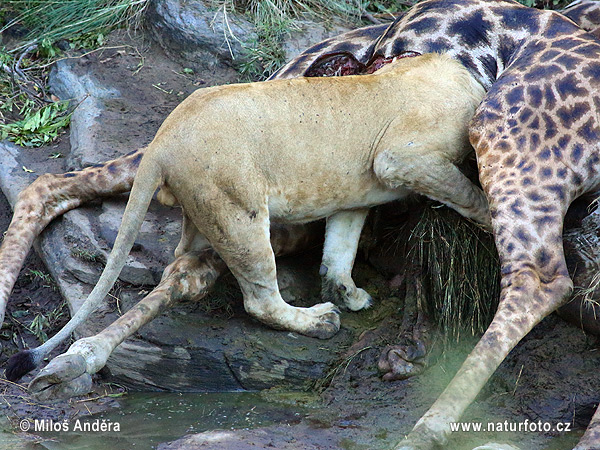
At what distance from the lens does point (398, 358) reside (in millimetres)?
5508

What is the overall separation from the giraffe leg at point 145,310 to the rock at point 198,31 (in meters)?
2.97

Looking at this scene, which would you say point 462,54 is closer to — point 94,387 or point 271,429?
point 271,429

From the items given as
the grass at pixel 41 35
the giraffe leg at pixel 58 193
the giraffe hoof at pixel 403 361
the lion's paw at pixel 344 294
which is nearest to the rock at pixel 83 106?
the grass at pixel 41 35

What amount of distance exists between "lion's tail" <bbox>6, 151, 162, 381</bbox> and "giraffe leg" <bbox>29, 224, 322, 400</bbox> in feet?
0.56

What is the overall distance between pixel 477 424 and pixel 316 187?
5.60ft

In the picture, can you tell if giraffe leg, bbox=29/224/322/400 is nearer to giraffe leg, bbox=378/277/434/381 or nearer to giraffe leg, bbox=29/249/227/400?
giraffe leg, bbox=29/249/227/400

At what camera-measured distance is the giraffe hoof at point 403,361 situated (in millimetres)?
5465

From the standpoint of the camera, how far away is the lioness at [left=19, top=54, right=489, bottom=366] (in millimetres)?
5266

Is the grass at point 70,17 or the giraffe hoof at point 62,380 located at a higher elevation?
the grass at point 70,17

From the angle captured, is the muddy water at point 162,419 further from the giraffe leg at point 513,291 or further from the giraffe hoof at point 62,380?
the giraffe leg at point 513,291

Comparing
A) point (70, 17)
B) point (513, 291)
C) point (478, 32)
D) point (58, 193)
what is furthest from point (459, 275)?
point (70, 17)

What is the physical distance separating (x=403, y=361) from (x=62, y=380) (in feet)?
6.56

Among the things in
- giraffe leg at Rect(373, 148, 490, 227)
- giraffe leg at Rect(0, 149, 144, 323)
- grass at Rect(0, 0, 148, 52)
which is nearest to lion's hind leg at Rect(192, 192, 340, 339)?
giraffe leg at Rect(373, 148, 490, 227)

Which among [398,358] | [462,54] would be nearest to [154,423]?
[398,358]
